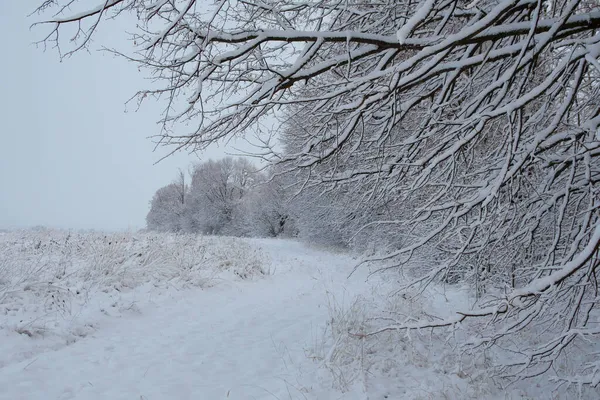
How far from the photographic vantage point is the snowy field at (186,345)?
11.0 ft

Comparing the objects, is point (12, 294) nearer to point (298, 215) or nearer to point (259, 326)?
point (259, 326)

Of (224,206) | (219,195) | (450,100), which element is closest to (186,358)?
(450,100)

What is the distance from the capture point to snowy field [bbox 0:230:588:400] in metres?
3.36

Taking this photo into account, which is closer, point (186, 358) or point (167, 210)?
point (186, 358)

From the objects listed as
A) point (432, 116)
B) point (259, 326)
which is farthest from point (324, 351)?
point (432, 116)

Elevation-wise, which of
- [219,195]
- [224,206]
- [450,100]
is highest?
[219,195]

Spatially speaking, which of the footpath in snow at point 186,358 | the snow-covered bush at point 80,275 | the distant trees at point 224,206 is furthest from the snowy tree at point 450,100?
the distant trees at point 224,206

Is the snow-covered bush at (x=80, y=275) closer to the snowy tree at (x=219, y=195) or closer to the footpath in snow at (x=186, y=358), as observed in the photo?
the footpath in snow at (x=186, y=358)

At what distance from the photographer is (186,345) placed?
4504 mm

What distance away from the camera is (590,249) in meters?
2.05

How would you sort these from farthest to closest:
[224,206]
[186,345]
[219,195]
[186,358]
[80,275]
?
1. [219,195]
2. [224,206]
3. [80,275]
4. [186,345]
5. [186,358]

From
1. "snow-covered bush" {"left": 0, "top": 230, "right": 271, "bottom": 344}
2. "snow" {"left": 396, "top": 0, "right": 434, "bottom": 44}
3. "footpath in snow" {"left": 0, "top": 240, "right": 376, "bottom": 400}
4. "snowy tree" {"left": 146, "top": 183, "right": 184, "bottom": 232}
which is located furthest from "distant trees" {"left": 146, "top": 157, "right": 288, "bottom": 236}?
"snow" {"left": 396, "top": 0, "right": 434, "bottom": 44}

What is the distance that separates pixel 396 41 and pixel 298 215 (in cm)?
1968

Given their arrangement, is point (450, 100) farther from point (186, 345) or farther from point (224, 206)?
point (224, 206)
